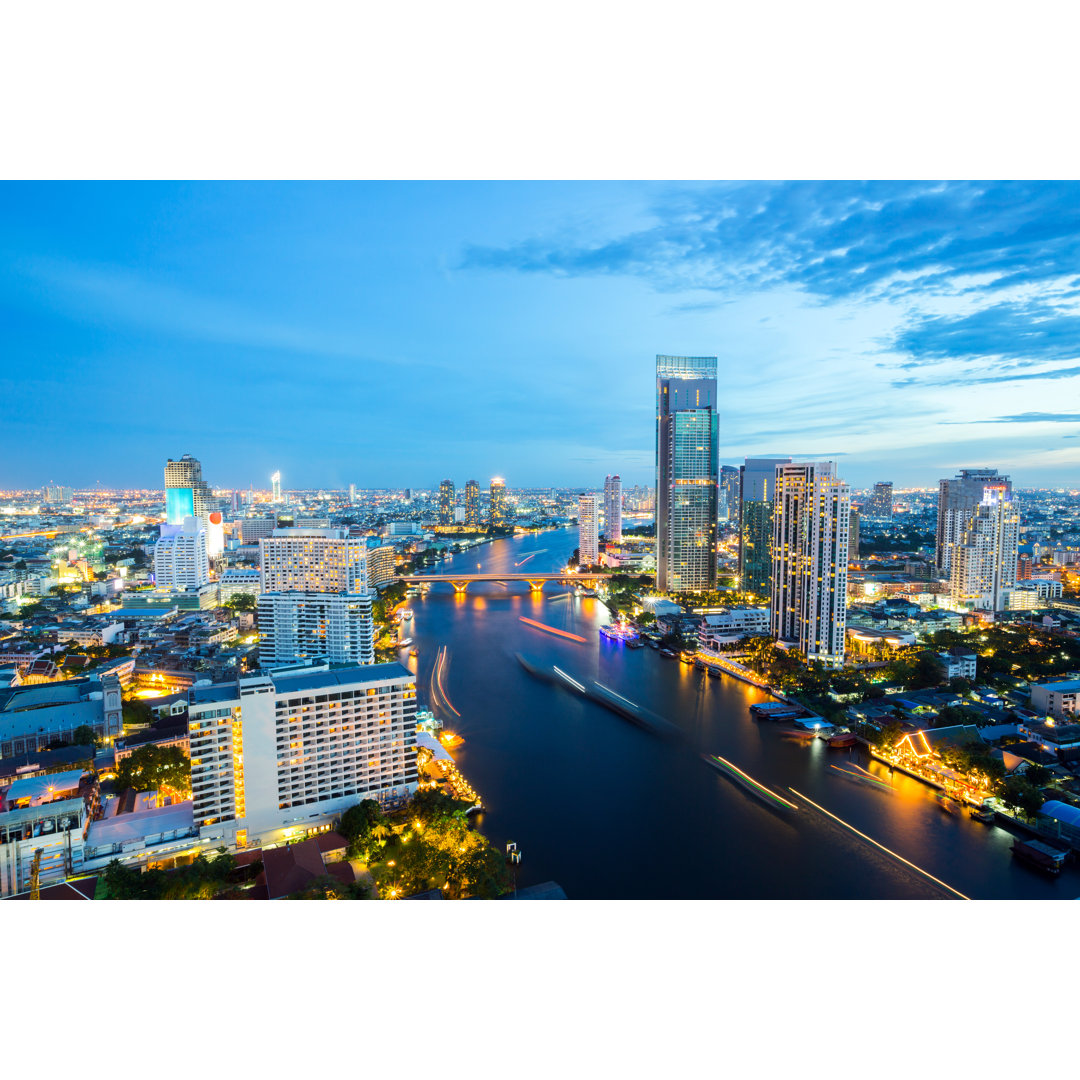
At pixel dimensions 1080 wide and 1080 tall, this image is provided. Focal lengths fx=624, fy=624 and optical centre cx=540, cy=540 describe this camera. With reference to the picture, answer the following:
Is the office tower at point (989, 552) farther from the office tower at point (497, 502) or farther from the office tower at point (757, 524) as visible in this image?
the office tower at point (497, 502)

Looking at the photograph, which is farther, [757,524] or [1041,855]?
[757,524]

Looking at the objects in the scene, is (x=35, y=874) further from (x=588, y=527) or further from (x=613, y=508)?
(x=613, y=508)

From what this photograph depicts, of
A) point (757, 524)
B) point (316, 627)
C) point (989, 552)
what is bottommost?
point (316, 627)

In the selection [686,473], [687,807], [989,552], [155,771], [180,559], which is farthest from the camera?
[686,473]

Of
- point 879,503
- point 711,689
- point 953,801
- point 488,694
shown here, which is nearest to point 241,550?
point 488,694

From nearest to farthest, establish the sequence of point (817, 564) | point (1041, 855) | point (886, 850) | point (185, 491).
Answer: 1. point (1041, 855)
2. point (886, 850)
3. point (817, 564)
4. point (185, 491)

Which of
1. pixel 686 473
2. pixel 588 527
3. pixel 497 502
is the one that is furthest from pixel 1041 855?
pixel 497 502
